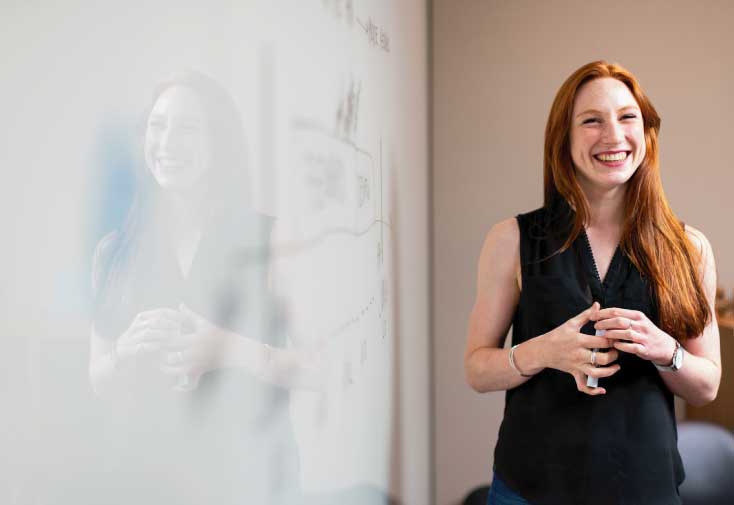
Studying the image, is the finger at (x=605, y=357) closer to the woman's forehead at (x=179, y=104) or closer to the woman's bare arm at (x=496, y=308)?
the woman's bare arm at (x=496, y=308)

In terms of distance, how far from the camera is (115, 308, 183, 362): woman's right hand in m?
0.44

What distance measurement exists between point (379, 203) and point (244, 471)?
2.90 feet

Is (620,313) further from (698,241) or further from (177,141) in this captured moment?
(177,141)

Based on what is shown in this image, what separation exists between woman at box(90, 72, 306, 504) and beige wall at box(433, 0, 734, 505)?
7.36 feet

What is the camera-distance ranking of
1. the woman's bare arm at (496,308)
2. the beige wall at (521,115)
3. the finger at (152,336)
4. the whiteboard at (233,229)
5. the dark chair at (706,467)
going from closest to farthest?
the whiteboard at (233,229)
the finger at (152,336)
the woman's bare arm at (496,308)
the dark chair at (706,467)
the beige wall at (521,115)

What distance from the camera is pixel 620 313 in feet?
4.55

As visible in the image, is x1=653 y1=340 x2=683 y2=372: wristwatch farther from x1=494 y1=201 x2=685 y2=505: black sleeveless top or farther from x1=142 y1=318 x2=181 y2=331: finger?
x1=142 y1=318 x2=181 y2=331: finger

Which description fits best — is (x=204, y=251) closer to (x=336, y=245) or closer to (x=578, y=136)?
(x=336, y=245)

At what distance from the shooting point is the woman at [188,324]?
43cm

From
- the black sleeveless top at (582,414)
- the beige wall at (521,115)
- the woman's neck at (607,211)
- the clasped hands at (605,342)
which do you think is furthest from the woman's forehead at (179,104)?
the beige wall at (521,115)

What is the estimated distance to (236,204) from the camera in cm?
62

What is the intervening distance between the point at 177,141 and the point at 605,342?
3.71 feet

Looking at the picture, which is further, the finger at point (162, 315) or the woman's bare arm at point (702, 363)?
the woman's bare arm at point (702, 363)

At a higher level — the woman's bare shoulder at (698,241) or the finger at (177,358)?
the woman's bare shoulder at (698,241)
